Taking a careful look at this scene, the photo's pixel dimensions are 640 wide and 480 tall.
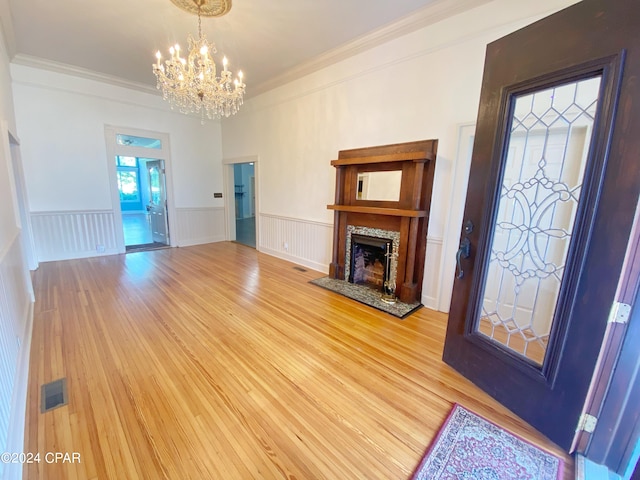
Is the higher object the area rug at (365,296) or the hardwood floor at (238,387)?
the area rug at (365,296)

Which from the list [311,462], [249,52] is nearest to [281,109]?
[249,52]

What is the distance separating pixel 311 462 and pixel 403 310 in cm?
198

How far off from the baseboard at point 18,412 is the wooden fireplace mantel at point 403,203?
125 inches

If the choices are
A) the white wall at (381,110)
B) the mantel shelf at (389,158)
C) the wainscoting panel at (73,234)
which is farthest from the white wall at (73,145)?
the mantel shelf at (389,158)

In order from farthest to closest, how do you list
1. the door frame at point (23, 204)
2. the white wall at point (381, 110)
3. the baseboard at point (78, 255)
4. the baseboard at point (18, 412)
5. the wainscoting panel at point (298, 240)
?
the baseboard at point (78, 255)
the wainscoting panel at point (298, 240)
the door frame at point (23, 204)
the white wall at point (381, 110)
the baseboard at point (18, 412)

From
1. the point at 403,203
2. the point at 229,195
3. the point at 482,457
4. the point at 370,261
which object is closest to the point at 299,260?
the point at 370,261

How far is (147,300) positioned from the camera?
3.18 m

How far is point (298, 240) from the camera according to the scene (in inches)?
191

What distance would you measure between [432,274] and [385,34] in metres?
2.94

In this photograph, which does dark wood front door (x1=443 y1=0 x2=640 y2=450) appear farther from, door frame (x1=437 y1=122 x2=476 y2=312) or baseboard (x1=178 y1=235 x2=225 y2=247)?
baseboard (x1=178 y1=235 x2=225 y2=247)

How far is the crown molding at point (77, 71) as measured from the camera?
13.3 ft

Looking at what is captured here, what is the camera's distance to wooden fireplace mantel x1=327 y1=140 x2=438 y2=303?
2973 millimetres

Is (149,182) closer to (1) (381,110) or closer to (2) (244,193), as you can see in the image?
(2) (244,193)

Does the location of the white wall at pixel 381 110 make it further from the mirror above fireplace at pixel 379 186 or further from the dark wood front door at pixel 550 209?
the dark wood front door at pixel 550 209
